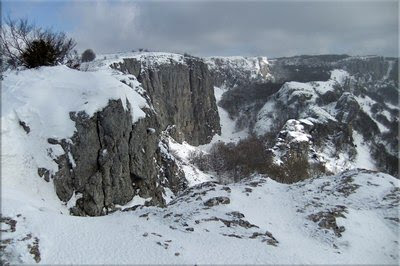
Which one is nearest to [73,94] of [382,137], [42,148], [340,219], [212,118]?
[42,148]

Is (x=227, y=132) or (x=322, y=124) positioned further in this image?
(x=227, y=132)

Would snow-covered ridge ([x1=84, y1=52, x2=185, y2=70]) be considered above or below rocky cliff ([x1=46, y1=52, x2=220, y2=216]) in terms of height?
above

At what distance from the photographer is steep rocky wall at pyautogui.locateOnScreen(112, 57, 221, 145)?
413 feet

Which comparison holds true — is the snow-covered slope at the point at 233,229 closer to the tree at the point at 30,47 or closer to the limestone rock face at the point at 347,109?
the tree at the point at 30,47

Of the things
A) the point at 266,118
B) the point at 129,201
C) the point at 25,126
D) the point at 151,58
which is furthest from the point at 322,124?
the point at 25,126

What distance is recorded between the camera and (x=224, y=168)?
93.1m

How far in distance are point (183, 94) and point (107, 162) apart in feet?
392

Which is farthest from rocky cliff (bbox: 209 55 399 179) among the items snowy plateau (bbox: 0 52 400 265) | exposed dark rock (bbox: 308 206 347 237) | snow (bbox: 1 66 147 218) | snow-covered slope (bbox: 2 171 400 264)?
exposed dark rock (bbox: 308 206 347 237)

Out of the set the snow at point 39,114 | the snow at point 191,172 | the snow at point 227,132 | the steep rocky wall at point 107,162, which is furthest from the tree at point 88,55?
the snow at point 39,114

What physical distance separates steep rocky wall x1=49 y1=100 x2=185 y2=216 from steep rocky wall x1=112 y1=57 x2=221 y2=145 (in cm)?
7950

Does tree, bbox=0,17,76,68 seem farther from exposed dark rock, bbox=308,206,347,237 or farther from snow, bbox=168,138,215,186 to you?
snow, bbox=168,138,215,186

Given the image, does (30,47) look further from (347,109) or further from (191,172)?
(347,109)

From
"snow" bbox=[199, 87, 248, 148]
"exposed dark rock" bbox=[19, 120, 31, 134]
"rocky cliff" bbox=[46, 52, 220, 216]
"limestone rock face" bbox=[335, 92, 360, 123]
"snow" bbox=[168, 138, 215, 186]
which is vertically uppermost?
"limestone rock face" bbox=[335, 92, 360, 123]

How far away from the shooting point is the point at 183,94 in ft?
490
